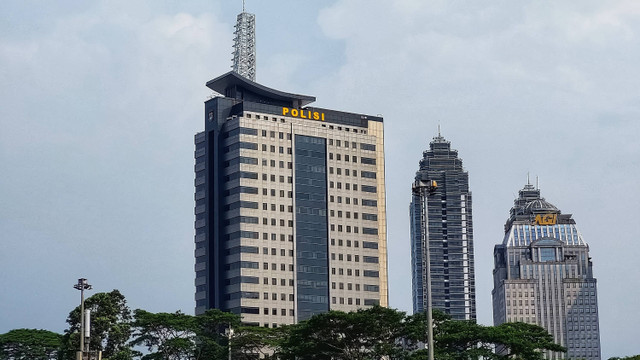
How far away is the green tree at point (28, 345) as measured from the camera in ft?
492

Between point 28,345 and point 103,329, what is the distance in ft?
119

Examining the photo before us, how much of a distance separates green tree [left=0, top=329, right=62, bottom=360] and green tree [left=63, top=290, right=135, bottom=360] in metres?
28.3

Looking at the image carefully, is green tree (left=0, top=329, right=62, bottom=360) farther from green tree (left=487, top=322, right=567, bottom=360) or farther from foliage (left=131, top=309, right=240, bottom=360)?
green tree (left=487, top=322, right=567, bottom=360)

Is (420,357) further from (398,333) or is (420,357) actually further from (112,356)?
(112,356)

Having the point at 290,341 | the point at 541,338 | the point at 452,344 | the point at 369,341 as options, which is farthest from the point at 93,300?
the point at 541,338

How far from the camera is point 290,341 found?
12838 cm

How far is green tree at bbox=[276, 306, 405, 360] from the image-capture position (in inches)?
4914

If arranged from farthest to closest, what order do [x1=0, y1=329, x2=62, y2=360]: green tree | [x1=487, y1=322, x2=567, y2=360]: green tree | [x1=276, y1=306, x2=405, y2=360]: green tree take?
[x1=0, y1=329, x2=62, y2=360]: green tree
[x1=276, y1=306, x2=405, y2=360]: green tree
[x1=487, y1=322, x2=567, y2=360]: green tree

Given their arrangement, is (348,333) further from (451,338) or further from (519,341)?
(519,341)

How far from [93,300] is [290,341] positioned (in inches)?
944

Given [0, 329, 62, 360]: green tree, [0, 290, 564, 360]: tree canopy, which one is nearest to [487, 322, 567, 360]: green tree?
[0, 290, 564, 360]: tree canopy

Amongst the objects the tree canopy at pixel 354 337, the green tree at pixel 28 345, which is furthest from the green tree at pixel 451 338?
the green tree at pixel 28 345

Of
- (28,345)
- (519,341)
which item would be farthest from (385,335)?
(28,345)

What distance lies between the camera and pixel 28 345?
150375mm
